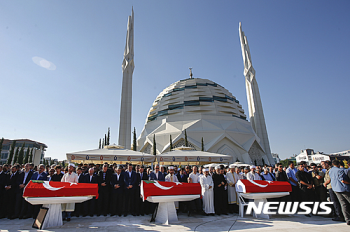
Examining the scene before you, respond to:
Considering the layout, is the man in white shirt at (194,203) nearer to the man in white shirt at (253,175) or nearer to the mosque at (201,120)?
the man in white shirt at (253,175)

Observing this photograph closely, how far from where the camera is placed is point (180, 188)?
20.5ft

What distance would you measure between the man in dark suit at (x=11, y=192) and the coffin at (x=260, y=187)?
796cm

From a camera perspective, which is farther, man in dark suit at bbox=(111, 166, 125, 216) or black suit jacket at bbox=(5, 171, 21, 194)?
man in dark suit at bbox=(111, 166, 125, 216)

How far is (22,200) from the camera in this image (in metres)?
6.71

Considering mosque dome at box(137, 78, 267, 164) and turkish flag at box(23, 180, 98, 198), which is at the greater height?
mosque dome at box(137, 78, 267, 164)

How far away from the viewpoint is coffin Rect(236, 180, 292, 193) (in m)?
6.53

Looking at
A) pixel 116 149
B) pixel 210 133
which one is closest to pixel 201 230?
pixel 116 149

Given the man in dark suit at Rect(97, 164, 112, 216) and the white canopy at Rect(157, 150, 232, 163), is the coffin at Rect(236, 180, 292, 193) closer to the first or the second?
the man in dark suit at Rect(97, 164, 112, 216)

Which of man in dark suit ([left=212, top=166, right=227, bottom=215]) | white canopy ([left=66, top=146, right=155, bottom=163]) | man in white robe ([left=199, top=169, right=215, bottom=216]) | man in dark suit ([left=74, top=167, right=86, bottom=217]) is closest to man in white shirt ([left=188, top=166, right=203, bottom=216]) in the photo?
man in white robe ([left=199, top=169, right=215, bottom=216])

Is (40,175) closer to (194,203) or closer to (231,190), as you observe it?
(194,203)

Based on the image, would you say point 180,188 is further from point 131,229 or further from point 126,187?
point 126,187

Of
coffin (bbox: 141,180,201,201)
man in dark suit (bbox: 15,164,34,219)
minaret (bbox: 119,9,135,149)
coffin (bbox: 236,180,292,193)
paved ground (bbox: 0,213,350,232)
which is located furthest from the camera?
minaret (bbox: 119,9,135,149)

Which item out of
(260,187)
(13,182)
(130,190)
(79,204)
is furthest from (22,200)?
(260,187)

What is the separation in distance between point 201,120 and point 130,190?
1227 inches
